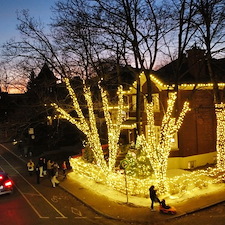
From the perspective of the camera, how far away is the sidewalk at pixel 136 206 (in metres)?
12.9

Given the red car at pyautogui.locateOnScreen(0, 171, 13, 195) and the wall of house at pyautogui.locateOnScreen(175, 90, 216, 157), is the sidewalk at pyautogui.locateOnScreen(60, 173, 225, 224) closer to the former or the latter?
the red car at pyautogui.locateOnScreen(0, 171, 13, 195)

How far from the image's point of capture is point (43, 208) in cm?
1494

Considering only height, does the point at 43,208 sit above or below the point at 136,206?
below

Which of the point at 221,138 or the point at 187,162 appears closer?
the point at 221,138

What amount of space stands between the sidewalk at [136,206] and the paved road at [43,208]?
39 centimetres

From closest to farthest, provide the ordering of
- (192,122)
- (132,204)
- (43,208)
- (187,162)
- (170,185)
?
(132,204) < (43,208) < (170,185) < (187,162) < (192,122)

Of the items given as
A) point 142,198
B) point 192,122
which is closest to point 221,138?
point 192,122

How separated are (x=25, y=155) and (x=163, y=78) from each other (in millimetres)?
19036

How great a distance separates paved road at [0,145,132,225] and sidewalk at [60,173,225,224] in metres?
0.39

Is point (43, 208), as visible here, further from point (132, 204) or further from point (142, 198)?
point (142, 198)

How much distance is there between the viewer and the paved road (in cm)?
1309

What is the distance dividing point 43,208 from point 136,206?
15.4 ft

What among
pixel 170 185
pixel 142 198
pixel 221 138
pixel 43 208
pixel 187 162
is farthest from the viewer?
pixel 187 162

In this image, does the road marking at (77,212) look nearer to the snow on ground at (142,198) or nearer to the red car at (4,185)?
the snow on ground at (142,198)
